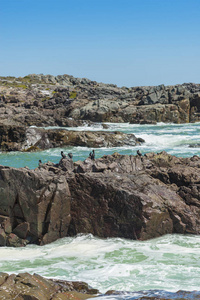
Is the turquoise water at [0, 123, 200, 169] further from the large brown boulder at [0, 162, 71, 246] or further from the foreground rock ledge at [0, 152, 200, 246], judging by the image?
the foreground rock ledge at [0, 152, 200, 246]

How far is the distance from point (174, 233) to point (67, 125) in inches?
1973

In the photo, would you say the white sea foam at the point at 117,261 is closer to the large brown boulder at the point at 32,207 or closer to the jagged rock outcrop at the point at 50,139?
the large brown boulder at the point at 32,207

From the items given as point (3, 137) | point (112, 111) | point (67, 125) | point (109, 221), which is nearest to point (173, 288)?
point (109, 221)

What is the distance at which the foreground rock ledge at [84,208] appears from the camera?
15648 mm

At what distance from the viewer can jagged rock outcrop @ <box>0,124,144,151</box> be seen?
4491 centimetres

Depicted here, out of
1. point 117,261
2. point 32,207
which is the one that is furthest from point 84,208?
point 117,261

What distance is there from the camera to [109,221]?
15984mm

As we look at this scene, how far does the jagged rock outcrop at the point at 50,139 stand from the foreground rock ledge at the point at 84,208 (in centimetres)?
2836

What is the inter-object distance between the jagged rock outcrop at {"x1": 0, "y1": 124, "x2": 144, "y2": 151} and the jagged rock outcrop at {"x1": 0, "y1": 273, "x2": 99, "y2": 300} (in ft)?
116

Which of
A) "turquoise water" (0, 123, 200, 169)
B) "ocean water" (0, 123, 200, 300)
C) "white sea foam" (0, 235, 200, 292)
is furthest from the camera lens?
"turquoise water" (0, 123, 200, 169)

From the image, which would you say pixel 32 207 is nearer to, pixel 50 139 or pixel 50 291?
pixel 50 291

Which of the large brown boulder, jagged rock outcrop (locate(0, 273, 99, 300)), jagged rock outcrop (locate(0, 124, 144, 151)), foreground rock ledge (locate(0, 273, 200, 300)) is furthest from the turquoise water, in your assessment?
jagged rock outcrop (locate(0, 273, 99, 300))

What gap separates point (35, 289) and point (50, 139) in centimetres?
3847

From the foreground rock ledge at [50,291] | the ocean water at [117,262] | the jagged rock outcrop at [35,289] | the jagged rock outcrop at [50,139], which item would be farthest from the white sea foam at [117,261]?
the jagged rock outcrop at [50,139]
